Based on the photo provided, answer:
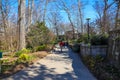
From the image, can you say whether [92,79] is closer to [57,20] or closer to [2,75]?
[2,75]

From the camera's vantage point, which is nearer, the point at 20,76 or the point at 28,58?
the point at 20,76

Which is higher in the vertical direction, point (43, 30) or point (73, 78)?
point (43, 30)

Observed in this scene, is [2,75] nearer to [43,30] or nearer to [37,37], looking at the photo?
[37,37]

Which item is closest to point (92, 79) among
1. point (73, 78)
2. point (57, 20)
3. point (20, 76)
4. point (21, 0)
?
point (73, 78)

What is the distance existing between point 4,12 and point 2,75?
67.4 ft

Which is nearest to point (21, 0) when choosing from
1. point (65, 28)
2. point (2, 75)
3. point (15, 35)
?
point (15, 35)

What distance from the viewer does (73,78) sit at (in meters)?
8.86

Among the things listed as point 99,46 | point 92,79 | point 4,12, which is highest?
point 4,12

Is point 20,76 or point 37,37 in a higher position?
point 37,37

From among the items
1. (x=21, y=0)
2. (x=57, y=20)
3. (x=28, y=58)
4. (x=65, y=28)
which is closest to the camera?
(x=28, y=58)

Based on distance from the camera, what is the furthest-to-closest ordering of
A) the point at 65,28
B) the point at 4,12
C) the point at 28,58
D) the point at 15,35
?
the point at 65,28
the point at 4,12
the point at 15,35
the point at 28,58

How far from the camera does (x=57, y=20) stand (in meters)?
61.1

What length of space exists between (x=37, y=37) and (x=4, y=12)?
234 inches

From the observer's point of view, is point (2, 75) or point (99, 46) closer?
point (2, 75)
